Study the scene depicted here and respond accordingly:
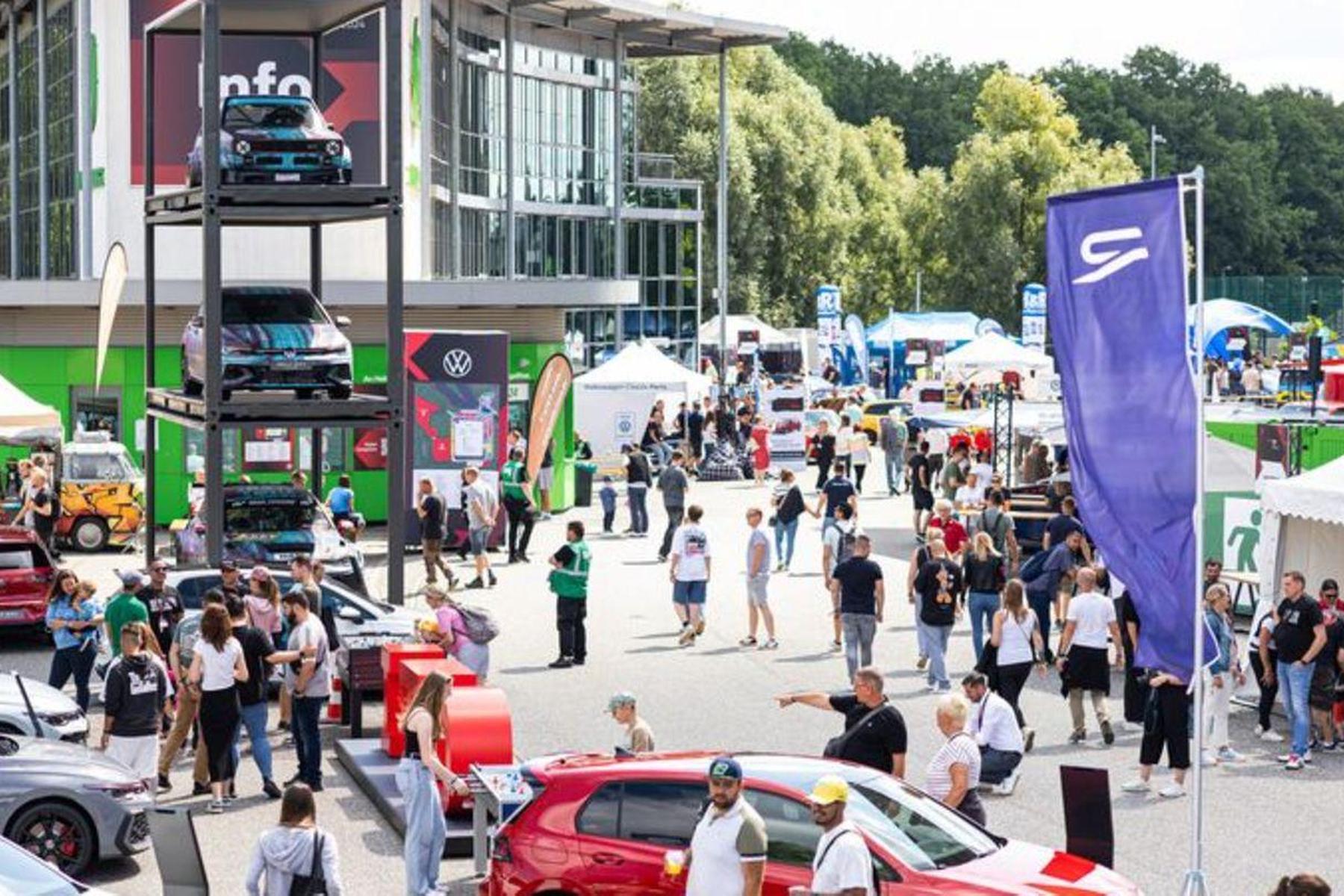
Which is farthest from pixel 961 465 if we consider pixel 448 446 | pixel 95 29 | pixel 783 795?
pixel 783 795

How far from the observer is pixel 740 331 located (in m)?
81.1

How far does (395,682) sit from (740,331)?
61.9 m

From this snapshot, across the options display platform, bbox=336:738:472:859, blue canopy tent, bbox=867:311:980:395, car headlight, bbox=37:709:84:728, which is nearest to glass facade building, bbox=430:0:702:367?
blue canopy tent, bbox=867:311:980:395

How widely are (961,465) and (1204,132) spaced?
355 feet

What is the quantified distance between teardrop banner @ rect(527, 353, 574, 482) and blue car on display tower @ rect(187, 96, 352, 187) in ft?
50.7

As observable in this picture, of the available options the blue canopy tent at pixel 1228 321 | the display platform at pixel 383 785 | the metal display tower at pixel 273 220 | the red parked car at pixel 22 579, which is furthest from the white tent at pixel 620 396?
the display platform at pixel 383 785

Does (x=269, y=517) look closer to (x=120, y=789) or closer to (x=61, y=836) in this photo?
(x=120, y=789)

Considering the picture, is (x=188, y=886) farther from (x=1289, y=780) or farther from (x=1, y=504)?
(x=1, y=504)

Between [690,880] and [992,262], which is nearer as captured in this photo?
[690,880]

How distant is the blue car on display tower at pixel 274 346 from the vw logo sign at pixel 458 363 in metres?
11.6

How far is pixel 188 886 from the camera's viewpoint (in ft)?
43.6

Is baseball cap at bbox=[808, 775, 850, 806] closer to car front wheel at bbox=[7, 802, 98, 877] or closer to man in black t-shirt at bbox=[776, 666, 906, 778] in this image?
man in black t-shirt at bbox=[776, 666, 906, 778]

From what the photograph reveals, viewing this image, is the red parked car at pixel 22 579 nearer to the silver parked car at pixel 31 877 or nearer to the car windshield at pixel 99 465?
the car windshield at pixel 99 465

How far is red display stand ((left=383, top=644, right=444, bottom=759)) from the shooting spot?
19578 mm
